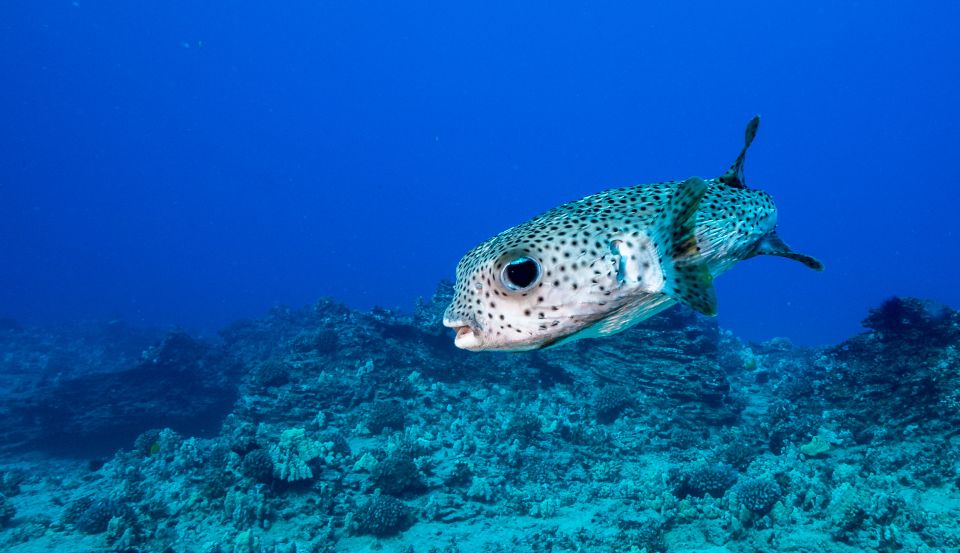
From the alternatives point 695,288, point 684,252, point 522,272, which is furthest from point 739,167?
point 522,272

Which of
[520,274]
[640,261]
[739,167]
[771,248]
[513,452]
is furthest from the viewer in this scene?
[513,452]

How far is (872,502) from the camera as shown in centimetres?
628

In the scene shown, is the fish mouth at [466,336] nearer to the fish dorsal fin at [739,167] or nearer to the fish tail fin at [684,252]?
the fish tail fin at [684,252]

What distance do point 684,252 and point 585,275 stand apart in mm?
579

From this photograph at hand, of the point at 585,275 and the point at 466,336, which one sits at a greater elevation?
the point at 585,275

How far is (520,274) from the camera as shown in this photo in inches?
94.4

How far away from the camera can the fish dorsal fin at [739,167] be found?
3525 mm

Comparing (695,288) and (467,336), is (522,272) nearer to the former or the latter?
(467,336)

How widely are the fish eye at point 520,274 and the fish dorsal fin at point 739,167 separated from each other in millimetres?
2021

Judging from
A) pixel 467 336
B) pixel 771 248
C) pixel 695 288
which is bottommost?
pixel 467 336

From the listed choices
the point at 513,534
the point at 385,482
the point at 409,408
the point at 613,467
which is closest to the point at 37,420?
the point at 409,408

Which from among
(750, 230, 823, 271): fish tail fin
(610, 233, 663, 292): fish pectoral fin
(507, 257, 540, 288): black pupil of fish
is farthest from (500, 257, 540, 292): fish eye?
(750, 230, 823, 271): fish tail fin

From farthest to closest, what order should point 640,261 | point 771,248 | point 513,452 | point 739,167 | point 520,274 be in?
point 513,452 < point 739,167 < point 771,248 < point 640,261 < point 520,274

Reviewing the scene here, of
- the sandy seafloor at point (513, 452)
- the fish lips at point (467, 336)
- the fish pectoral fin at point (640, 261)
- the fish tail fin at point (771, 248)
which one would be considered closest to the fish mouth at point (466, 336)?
the fish lips at point (467, 336)
